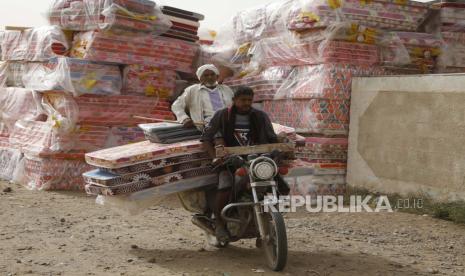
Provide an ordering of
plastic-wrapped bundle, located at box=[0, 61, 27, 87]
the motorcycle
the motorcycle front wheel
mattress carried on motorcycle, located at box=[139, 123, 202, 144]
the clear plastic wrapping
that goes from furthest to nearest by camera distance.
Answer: plastic-wrapped bundle, located at box=[0, 61, 27, 87]
the clear plastic wrapping
mattress carried on motorcycle, located at box=[139, 123, 202, 144]
the motorcycle
the motorcycle front wheel

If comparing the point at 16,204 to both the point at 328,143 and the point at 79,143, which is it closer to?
the point at 79,143

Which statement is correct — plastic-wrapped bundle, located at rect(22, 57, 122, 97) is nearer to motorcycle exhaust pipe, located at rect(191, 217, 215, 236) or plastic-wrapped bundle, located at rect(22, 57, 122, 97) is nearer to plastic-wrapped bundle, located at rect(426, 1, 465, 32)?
motorcycle exhaust pipe, located at rect(191, 217, 215, 236)

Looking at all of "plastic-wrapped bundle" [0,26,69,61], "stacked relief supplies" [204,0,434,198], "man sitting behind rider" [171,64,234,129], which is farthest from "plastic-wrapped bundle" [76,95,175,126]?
"man sitting behind rider" [171,64,234,129]

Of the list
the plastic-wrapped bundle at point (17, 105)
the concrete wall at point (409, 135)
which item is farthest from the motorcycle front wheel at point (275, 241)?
the plastic-wrapped bundle at point (17, 105)

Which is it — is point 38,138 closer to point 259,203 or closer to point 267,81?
point 267,81

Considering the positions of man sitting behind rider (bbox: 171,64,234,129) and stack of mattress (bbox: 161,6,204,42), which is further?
stack of mattress (bbox: 161,6,204,42)

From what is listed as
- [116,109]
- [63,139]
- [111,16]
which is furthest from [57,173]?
[111,16]

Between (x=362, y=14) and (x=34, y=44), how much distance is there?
475 centimetres

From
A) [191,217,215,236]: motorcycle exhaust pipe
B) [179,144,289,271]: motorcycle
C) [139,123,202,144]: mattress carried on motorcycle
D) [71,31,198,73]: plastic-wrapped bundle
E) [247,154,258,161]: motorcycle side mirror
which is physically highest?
[71,31,198,73]: plastic-wrapped bundle

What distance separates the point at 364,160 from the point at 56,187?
419 cm

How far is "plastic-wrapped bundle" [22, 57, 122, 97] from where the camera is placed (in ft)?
26.6

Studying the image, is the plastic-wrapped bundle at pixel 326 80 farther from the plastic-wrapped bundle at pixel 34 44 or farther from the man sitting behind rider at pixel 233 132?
the plastic-wrapped bundle at pixel 34 44

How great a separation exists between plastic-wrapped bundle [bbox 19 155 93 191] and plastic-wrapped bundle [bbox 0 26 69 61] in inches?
59.5

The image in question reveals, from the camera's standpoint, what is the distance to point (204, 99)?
18.6ft
